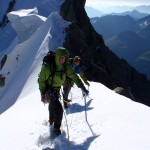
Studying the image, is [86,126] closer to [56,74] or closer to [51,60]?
[56,74]

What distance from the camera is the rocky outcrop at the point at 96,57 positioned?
1624 inches

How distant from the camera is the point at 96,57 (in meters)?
56.0

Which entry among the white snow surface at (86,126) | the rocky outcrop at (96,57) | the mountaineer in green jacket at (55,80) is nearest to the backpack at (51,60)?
the mountaineer in green jacket at (55,80)

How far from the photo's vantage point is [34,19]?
160 feet

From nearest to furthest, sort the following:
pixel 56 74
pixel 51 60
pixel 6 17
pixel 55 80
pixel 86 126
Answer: pixel 51 60
pixel 56 74
pixel 55 80
pixel 86 126
pixel 6 17

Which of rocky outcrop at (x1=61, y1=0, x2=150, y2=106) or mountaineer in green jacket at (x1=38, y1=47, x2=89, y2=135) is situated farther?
rocky outcrop at (x1=61, y1=0, x2=150, y2=106)

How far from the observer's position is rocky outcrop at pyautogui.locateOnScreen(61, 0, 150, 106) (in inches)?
1624

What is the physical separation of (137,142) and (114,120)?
250 centimetres

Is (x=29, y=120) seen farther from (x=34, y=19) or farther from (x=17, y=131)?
(x=34, y=19)

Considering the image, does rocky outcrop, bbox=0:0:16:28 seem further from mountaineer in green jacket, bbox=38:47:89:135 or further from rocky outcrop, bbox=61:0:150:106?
mountaineer in green jacket, bbox=38:47:89:135

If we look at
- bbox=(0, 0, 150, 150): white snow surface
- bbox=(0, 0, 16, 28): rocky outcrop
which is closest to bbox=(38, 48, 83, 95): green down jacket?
bbox=(0, 0, 150, 150): white snow surface

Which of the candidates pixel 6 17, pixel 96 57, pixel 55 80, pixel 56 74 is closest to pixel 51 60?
pixel 56 74

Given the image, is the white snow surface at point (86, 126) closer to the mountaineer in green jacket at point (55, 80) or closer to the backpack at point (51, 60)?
the mountaineer in green jacket at point (55, 80)

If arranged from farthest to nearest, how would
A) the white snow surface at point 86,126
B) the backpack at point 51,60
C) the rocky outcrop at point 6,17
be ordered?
the rocky outcrop at point 6,17 < the backpack at point 51,60 < the white snow surface at point 86,126
